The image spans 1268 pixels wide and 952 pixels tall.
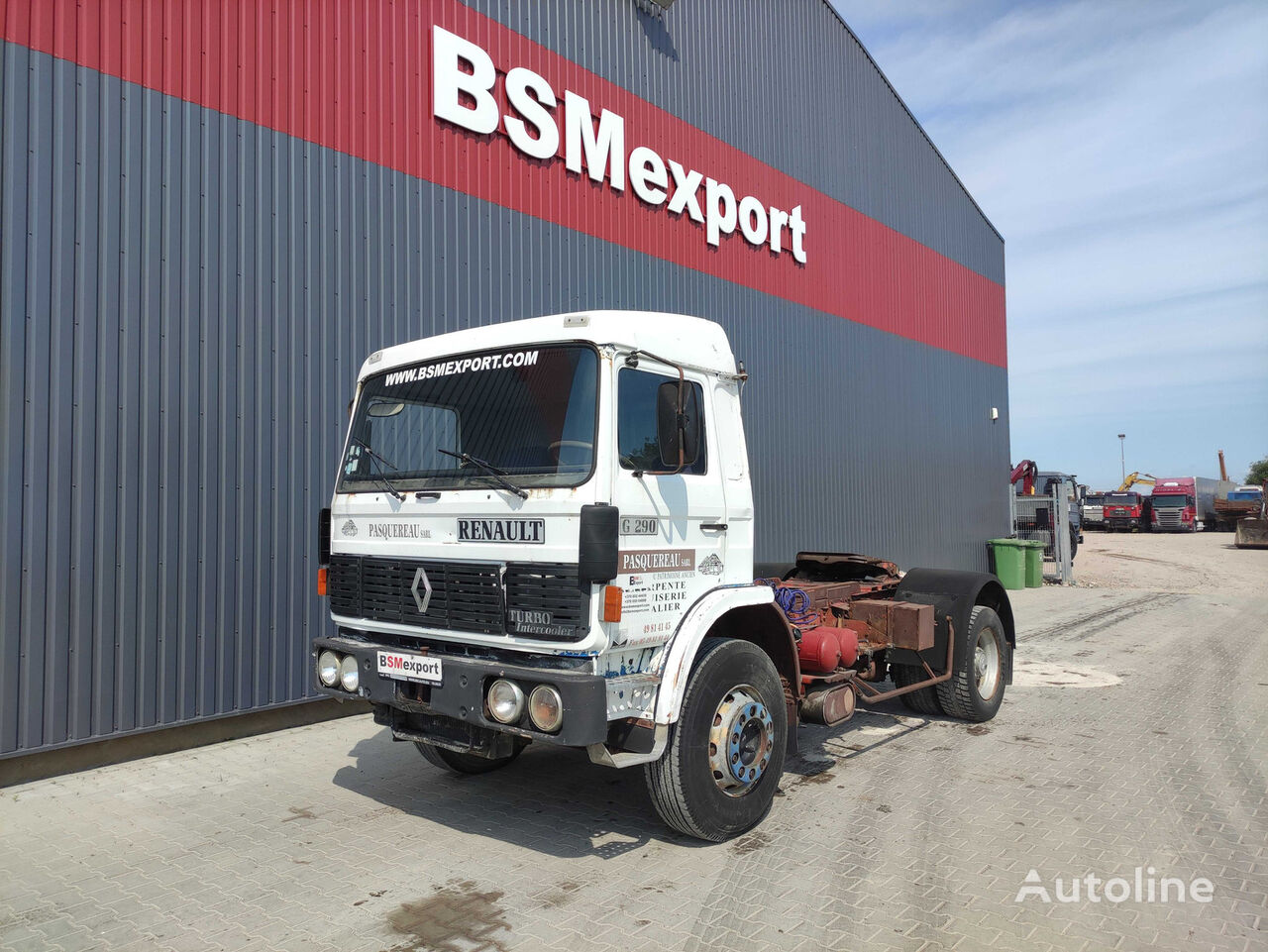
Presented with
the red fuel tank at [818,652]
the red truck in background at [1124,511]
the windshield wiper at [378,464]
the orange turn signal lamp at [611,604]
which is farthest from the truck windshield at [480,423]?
the red truck in background at [1124,511]

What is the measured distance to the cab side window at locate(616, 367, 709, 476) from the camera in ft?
13.6

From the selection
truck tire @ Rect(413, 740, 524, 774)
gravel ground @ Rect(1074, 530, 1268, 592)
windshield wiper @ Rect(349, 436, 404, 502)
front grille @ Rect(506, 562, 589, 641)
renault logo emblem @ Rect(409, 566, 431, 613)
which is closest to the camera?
front grille @ Rect(506, 562, 589, 641)

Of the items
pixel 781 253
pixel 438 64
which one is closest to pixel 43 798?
pixel 438 64

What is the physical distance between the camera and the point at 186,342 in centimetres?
648

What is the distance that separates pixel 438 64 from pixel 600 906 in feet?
24.8

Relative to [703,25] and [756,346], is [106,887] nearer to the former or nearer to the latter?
[756,346]

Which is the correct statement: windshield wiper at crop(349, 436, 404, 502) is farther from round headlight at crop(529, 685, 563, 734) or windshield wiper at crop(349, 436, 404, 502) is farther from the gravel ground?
the gravel ground

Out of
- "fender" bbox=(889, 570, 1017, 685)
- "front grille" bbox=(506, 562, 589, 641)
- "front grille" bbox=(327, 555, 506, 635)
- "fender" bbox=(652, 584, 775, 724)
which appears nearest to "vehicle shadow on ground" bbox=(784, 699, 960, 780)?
"fender" bbox=(889, 570, 1017, 685)

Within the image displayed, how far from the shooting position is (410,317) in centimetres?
797

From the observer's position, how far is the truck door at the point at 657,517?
4.11 metres

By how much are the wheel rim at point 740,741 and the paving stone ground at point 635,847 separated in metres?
0.35

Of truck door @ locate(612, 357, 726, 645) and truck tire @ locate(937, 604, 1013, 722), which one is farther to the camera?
truck tire @ locate(937, 604, 1013, 722)

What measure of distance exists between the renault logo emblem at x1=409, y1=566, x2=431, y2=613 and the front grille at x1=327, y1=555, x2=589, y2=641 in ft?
0.05

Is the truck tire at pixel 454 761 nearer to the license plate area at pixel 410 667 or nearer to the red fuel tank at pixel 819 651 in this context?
the license plate area at pixel 410 667
